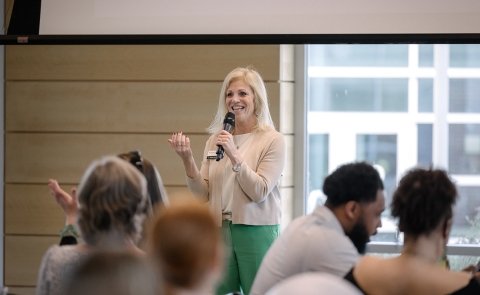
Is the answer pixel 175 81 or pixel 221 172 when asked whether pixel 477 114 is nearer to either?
pixel 175 81

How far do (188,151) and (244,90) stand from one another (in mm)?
414

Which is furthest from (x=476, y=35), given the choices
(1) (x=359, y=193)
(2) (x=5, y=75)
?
(2) (x=5, y=75)

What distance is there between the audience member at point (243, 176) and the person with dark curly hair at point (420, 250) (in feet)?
4.80

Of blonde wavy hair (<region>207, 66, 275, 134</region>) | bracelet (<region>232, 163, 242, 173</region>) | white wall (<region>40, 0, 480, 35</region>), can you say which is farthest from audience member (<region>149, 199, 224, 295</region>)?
white wall (<region>40, 0, 480, 35</region>)

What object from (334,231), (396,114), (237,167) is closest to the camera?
(334,231)

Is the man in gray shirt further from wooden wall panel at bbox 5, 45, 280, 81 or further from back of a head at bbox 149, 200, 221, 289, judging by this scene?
wooden wall panel at bbox 5, 45, 280, 81

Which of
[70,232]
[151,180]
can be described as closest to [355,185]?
[151,180]

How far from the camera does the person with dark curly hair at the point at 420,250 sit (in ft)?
8.09

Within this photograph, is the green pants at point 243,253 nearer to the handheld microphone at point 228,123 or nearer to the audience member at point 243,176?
the audience member at point 243,176

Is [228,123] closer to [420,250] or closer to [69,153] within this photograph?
[420,250]

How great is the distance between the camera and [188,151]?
4152 mm

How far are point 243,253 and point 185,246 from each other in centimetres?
226

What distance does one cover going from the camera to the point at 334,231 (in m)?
2.89

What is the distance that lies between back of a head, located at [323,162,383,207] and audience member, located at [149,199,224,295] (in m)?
1.07
